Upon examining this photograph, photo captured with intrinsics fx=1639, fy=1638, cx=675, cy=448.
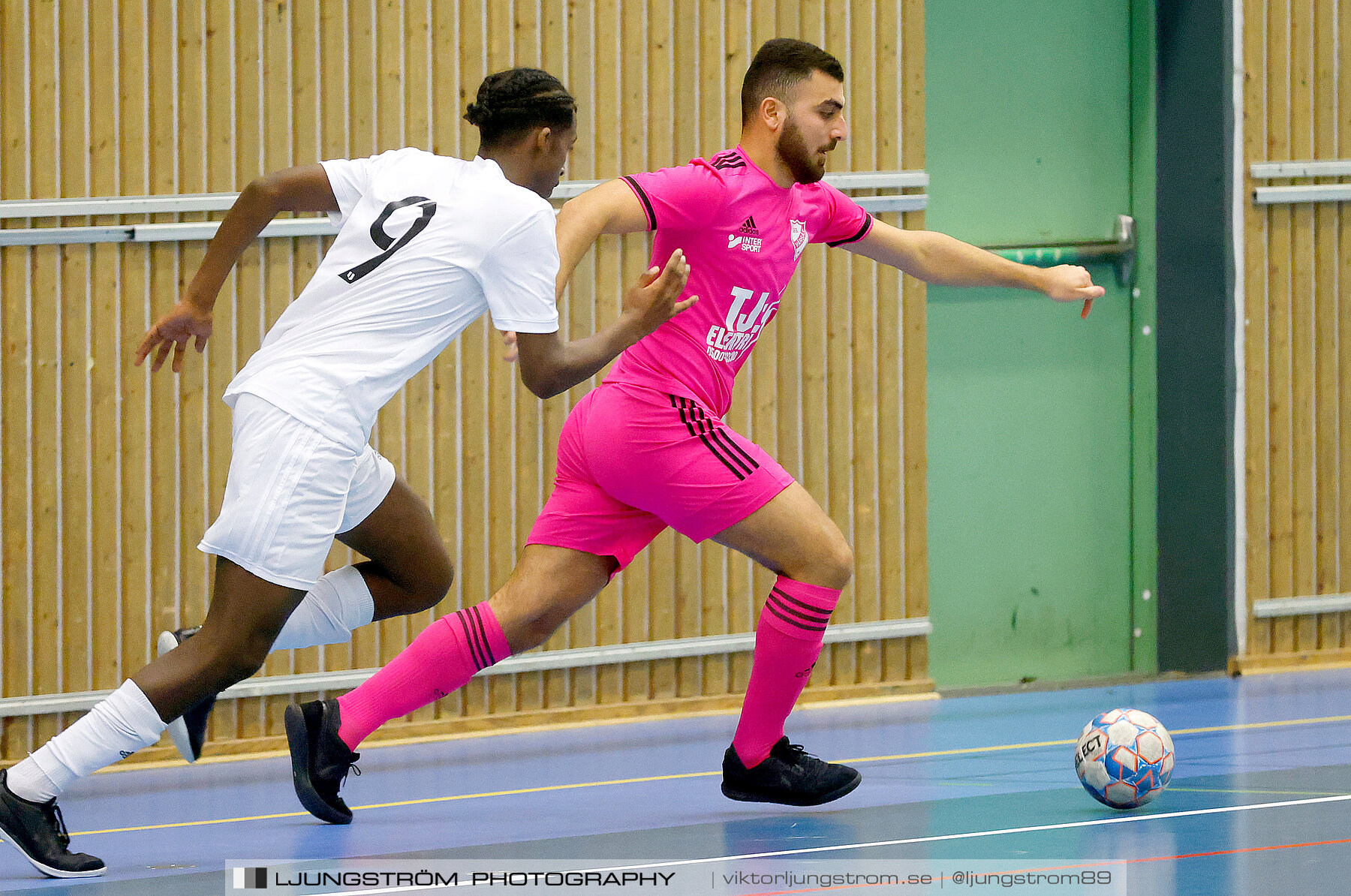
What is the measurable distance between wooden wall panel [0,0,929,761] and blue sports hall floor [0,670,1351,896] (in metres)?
0.47

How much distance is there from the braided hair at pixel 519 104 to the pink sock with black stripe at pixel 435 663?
1.27 metres

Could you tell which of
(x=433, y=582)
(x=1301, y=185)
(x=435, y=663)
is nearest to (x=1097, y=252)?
(x=1301, y=185)

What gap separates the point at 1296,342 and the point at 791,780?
480 cm

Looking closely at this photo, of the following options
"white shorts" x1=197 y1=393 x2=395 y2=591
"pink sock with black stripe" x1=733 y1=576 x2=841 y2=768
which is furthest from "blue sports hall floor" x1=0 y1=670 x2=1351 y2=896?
"white shorts" x1=197 y1=393 x2=395 y2=591

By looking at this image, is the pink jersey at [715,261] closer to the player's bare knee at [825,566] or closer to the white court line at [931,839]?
the player's bare knee at [825,566]

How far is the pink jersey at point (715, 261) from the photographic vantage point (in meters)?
4.35

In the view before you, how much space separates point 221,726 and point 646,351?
8.98 ft

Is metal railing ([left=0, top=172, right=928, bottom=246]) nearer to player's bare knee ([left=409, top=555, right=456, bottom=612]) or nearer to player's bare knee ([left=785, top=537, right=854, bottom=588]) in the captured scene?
player's bare knee ([left=409, top=555, right=456, bottom=612])

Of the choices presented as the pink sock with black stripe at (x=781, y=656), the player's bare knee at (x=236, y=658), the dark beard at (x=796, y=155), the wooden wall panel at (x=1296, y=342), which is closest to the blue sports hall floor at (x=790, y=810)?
the pink sock with black stripe at (x=781, y=656)

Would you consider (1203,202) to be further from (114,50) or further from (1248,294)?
(114,50)

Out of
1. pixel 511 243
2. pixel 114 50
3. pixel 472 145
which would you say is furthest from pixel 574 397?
pixel 511 243

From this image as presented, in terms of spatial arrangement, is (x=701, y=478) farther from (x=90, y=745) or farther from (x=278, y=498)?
(x=90, y=745)

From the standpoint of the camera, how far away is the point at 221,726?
20.3 ft

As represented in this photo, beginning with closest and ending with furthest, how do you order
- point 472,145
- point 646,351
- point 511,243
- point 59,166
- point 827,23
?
point 511,243, point 646,351, point 59,166, point 472,145, point 827,23
